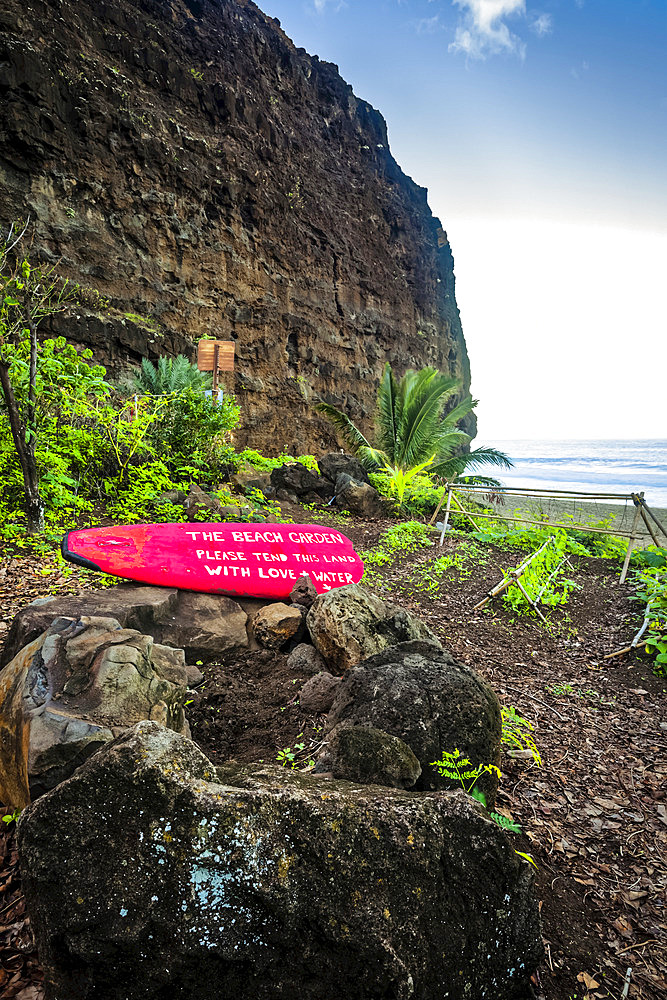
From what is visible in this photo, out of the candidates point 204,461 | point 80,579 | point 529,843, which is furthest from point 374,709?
point 204,461

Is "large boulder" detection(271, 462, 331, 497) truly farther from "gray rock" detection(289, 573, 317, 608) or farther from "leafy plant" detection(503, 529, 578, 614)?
"gray rock" detection(289, 573, 317, 608)

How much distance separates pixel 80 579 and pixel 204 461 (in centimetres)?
356

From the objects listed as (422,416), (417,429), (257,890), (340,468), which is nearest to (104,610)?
(257,890)

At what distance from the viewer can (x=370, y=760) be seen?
5.58 ft

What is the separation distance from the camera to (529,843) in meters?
1.98

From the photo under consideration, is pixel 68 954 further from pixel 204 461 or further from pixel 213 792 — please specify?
pixel 204 461

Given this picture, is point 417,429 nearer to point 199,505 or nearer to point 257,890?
point 199,505

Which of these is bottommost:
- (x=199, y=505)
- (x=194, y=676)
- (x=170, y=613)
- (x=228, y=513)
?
(x=194, y=676)

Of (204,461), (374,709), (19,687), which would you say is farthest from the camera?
(204,461)

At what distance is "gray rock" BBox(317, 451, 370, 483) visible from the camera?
10.2m

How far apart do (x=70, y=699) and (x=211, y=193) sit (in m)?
16.6

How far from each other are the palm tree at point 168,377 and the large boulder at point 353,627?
8028 mm

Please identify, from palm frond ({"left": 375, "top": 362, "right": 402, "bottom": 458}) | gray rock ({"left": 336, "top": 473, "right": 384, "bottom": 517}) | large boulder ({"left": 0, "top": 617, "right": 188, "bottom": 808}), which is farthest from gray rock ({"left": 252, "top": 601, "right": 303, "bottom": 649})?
palm frond ({"left": 375, "top": 362, "right": 402, "bottom": 458})

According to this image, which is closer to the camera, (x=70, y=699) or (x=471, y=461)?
(x=70, y=699)
